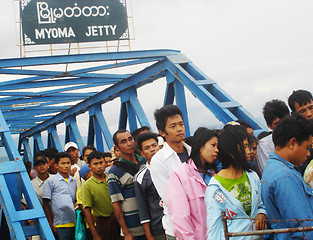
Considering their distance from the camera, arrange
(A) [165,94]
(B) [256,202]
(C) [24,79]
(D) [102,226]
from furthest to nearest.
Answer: (C) [24,79], (A) [165,94], (D) [102,226], (B) [256,202]

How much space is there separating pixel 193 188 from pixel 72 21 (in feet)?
25.3

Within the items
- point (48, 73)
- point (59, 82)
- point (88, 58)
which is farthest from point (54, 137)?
point (88, 58)

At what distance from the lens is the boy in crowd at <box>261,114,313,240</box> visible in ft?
8.76

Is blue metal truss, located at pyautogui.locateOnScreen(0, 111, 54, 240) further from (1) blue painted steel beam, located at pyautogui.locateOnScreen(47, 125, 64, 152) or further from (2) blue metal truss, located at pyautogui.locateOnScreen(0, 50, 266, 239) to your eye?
(1) blue painted steel beam, located at pyautogui.locateOnScreen(47, 125, 64, 152)

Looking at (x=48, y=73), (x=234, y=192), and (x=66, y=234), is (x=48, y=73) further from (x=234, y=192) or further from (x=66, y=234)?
(x=234, y=192)

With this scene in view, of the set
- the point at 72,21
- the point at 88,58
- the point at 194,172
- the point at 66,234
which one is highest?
the point at 72,21

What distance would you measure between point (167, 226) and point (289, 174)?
1314 mm

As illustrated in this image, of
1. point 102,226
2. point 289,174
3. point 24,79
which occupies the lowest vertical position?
point 102,226

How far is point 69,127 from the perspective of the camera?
54.0ft

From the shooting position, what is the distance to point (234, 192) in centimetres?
308

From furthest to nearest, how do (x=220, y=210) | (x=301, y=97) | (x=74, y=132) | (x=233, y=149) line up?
(x=74, y=132) < (x=301, y=97) < (x=233, y=149) < (x=220, y=210)

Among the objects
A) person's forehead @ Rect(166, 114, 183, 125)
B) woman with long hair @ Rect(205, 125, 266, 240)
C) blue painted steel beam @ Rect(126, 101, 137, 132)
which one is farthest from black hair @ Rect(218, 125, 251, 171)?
blue painted steel beam @ Rect(126, 101, 137, 132)

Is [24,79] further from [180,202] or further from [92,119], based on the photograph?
[180,202]

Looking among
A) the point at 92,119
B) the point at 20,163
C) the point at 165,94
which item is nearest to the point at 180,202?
the point at 20,163
